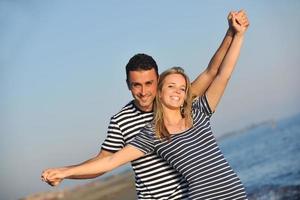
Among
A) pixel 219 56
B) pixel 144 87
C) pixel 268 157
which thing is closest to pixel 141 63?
pixel 144 87

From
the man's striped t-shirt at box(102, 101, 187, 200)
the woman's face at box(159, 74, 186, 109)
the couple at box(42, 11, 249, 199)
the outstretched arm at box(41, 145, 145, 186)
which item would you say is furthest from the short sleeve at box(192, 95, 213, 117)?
the outstretched arm at box(41, 145, 145, 186)

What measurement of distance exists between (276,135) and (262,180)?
28.5 ft

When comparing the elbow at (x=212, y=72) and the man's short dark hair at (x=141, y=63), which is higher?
the man's short dark hair at (x=141, y=63)

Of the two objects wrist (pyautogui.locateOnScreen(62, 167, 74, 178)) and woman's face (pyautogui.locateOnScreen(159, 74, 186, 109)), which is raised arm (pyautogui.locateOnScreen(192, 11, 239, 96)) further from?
wrist (pyautogui.locateOnScreen(62, 167, 74, 178))

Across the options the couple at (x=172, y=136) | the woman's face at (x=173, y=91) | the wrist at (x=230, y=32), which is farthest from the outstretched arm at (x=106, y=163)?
the wrist at (x=230, y=32)

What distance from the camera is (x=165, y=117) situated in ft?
8.94

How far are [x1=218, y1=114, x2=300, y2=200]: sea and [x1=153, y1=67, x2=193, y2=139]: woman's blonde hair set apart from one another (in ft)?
27.4

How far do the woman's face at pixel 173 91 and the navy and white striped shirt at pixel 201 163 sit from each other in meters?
0.13

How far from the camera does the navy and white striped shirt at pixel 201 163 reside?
2.59 meters

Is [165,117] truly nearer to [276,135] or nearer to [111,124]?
[111,124]

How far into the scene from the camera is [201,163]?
2582 mm

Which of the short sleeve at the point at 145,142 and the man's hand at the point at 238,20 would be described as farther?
the man's hand at the point at 238,20

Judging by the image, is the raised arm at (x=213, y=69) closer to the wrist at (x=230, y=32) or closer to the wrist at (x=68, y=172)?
the wrist at (x=230, y=32)

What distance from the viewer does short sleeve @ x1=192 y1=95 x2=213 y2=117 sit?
2.82 metres
